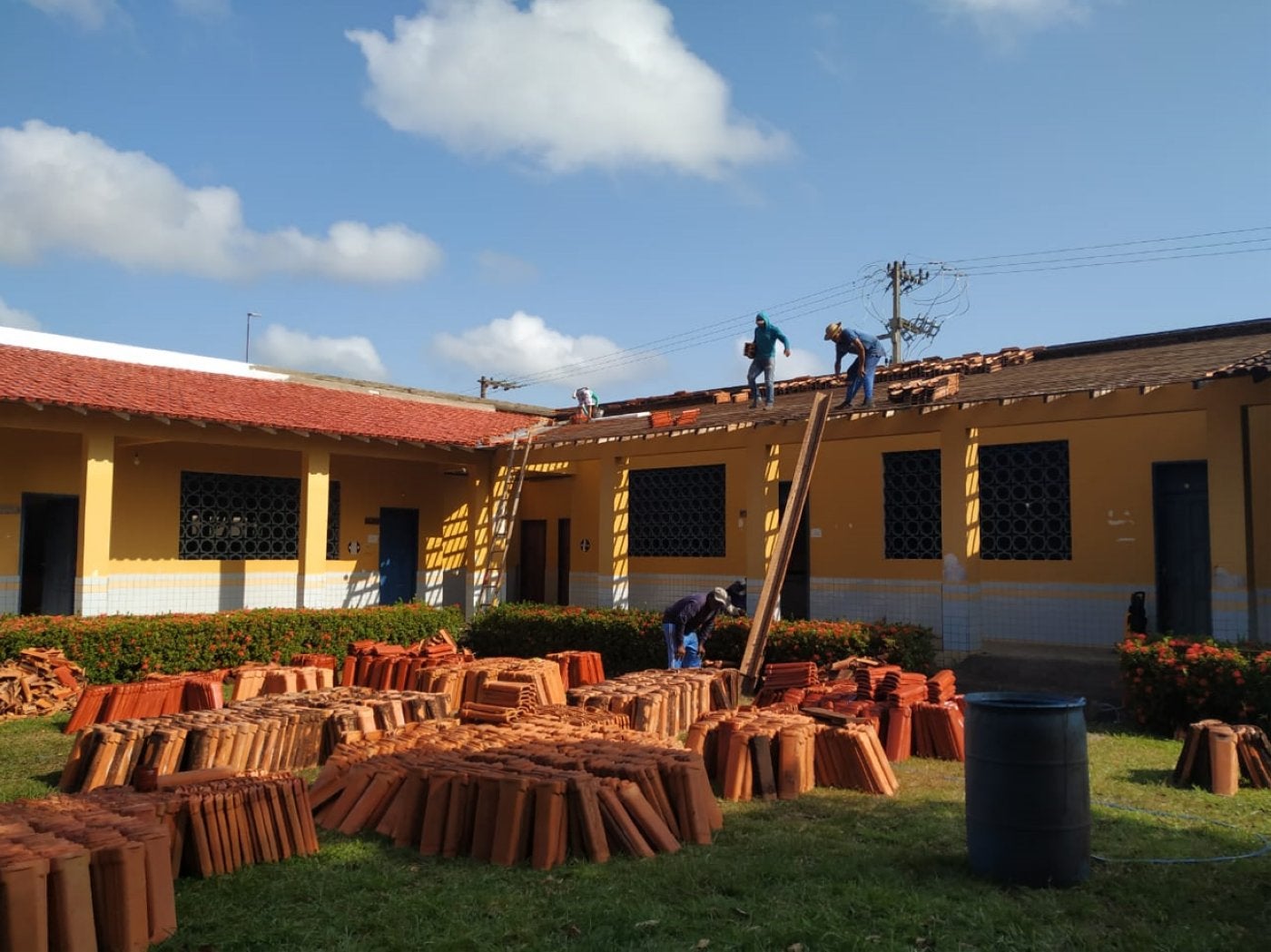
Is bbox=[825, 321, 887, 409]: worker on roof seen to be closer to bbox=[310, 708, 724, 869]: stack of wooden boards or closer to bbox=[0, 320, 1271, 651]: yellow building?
bbox=[0, 320, 1271, 651]: yellow building

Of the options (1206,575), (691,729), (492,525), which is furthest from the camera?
(492,525)

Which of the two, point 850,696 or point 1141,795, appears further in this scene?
point 850,696

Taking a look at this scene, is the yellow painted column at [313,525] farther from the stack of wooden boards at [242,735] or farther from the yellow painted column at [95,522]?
the stack of wooden boards at [242,735]

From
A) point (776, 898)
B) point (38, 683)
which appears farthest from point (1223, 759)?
point (38, 683)

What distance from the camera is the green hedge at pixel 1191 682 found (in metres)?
8.58

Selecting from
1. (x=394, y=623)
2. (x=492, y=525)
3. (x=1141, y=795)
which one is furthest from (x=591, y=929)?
(x=492, y=525)

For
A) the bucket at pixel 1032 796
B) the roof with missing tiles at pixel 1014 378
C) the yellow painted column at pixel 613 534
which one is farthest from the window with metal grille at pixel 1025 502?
the bucket at pixel 1032 796

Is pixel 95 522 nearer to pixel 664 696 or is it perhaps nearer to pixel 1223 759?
pixel 664 696

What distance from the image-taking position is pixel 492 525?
18.4 m

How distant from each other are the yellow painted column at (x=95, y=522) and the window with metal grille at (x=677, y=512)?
841 cm

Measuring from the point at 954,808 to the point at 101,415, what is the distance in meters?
12.1

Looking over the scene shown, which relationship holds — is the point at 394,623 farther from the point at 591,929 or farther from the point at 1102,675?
the point at 591,929

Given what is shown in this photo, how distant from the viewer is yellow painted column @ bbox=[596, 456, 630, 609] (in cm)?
1678

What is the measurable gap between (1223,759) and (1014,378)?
7300 millimetres
